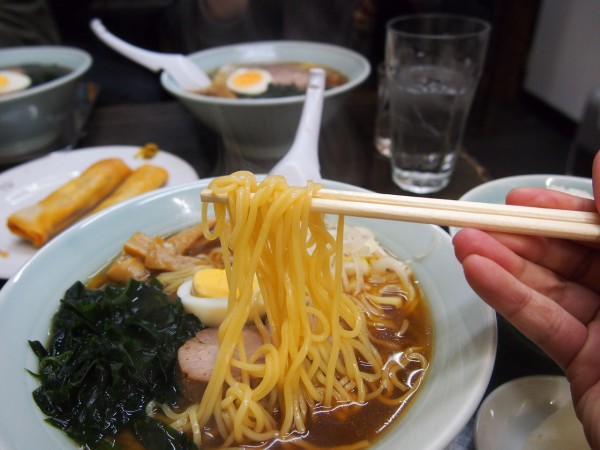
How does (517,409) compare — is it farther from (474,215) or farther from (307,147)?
(307,147)

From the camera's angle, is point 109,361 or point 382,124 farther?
point 382,124

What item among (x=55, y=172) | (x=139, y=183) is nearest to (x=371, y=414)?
(x=139, y=183)

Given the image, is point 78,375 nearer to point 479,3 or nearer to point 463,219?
point 463,219

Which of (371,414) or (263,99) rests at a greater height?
(263,99)

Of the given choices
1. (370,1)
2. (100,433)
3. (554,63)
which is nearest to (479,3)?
(370,1)

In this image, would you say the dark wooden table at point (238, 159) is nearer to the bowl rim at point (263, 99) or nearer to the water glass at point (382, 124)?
the water glass at point (382, 124)
